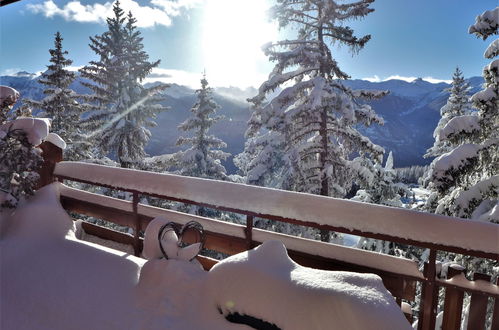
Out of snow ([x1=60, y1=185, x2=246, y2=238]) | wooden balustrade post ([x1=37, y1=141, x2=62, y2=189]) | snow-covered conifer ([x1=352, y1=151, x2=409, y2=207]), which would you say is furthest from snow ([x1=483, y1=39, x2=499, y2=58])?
wooden balustrade post ([x1=37, y1=141, x2=62, y2=189])

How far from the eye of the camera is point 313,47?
534 inches

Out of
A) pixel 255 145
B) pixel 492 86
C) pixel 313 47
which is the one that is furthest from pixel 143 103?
pixel 492 86

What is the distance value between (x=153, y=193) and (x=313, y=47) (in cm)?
1184

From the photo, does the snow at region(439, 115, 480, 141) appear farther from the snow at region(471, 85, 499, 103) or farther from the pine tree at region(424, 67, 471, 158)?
the pine tree at region(424, 67, 471, 158)

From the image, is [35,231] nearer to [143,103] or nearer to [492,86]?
[492,86]

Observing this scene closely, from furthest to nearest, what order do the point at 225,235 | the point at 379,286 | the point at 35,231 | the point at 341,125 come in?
1. the point at 341,125
2. the point at 35,231
3. the point at 225,235
4. the point at 379,286

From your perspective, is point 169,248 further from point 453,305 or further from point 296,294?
point 453,305

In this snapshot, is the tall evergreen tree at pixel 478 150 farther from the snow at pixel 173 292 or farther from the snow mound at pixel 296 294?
A: the snow at pixel 173 292

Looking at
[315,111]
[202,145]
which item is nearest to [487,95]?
[315,111]

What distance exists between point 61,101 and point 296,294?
21543 mm

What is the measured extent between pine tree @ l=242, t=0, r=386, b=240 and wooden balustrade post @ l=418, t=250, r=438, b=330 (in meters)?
10.8

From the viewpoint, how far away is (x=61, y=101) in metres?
19.6

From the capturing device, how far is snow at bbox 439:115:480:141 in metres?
8.27

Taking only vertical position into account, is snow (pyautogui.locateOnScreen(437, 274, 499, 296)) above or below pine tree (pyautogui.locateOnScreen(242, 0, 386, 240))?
below
